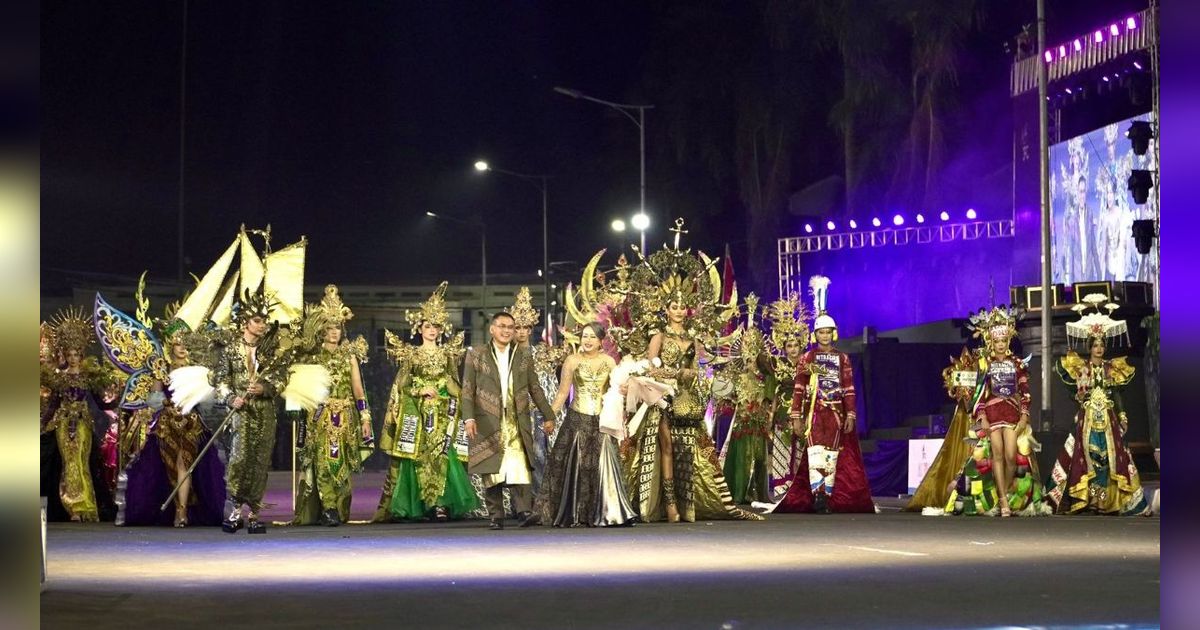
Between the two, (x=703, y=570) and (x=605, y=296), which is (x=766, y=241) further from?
(x=703, y=570)

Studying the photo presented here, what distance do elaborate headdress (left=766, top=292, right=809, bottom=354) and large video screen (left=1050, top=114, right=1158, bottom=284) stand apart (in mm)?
10774

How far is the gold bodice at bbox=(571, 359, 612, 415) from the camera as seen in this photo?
52.3ft

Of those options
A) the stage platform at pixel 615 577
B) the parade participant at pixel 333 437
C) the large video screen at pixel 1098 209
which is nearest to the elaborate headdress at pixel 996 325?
the stage platform at pixel 615 577

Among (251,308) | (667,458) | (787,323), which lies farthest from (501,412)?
(787,323)

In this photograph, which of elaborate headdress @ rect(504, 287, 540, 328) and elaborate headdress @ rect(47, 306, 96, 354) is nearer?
elaborate headdress @ rect(504, 287, 540, 328)

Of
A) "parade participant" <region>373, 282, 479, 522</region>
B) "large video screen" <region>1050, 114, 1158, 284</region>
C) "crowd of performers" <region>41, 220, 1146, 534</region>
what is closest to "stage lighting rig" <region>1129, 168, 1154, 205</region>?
"large video screen" <region>1050, 114, 1158, 284</region>

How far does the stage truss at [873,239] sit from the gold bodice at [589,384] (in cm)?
2129

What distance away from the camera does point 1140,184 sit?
1096 inches

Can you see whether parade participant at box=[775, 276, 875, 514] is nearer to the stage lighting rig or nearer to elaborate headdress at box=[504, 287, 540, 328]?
elaborate headdress at box=[504, 287, 540, 328]

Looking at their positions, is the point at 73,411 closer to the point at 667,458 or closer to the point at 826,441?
the point at 667,458

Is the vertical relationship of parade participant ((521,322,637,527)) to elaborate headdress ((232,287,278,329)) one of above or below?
below

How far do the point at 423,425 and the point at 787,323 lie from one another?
16.5 ft

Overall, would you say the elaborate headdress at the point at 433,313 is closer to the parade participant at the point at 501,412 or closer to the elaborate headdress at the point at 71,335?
the parade participant at the point at 501,412

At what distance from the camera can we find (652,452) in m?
16.7
